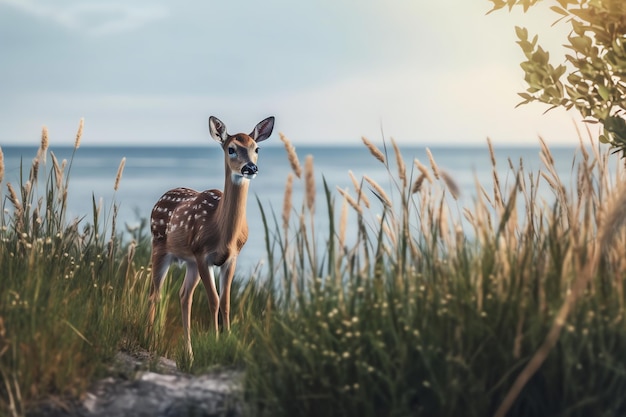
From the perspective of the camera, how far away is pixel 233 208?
24.0 feet

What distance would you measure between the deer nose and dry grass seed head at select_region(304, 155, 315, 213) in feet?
7.68

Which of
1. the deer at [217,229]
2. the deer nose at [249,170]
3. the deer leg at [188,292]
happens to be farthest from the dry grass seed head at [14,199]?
the deer nose at [249,170]

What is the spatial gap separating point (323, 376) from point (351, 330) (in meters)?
0.30

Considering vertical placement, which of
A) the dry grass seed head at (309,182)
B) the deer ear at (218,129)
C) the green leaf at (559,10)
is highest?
the green leaf at (559,10)

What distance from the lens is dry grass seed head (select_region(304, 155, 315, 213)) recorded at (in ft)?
15.1

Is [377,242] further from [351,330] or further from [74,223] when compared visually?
[74,223]

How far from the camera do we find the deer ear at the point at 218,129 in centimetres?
752

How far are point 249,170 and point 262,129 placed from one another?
21.8 inches

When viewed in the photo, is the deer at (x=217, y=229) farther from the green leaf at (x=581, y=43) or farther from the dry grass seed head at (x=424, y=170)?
the green leaf at (x=581, y=43)

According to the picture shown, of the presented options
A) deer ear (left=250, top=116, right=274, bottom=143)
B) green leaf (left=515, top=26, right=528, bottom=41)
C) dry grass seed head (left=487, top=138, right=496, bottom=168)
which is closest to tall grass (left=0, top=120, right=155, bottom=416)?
deer ear (left=250, top=116, right=274, bottom=143)

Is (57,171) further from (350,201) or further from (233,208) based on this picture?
(350,201)

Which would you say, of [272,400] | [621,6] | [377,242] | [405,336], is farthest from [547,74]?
[272,400]

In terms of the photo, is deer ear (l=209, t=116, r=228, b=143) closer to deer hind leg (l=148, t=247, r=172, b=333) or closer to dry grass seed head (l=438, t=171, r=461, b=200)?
deer hind leg (l=148, t=247, r=172, b=333)

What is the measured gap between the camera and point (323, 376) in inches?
194
